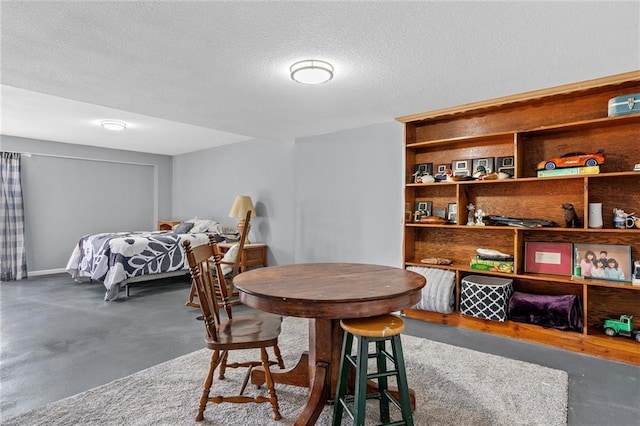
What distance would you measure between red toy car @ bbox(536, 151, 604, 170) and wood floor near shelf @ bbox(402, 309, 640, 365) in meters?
1.34

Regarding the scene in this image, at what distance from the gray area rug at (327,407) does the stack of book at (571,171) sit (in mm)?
1512

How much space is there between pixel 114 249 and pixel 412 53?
14.0 feet

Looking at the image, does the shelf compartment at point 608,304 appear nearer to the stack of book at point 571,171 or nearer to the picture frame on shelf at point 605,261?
the picture frame on shelf at point 605,261

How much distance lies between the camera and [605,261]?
2834mm

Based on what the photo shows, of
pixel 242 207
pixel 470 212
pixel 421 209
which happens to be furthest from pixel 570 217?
pixel 242 207

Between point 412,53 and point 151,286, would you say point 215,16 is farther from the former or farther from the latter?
point 151,286

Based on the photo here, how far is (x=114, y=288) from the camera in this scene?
442 centimetres

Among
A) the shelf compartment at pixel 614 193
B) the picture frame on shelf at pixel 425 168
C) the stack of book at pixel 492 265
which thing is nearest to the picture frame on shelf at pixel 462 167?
the picture frame on shelf at pixel 425 168

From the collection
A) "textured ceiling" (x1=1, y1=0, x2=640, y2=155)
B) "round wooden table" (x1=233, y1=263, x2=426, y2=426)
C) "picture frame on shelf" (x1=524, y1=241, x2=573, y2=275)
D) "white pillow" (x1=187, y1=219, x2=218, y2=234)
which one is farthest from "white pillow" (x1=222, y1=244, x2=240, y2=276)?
"picture frame on shelf" (x1=524, y1=241, x2=573, y2=275)

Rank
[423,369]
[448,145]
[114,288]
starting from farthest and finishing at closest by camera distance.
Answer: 1. [114,288]
2. [448,145]
3. [423,369]

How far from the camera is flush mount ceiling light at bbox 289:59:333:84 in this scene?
2.38 metres

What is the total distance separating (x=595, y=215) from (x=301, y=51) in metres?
2.60

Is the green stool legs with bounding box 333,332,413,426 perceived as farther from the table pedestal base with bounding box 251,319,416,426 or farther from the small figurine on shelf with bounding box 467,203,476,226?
the small figurine on shelf with bounding box 467,203,476,226

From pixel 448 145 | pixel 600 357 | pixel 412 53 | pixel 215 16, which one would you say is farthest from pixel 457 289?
pixel 215 16
